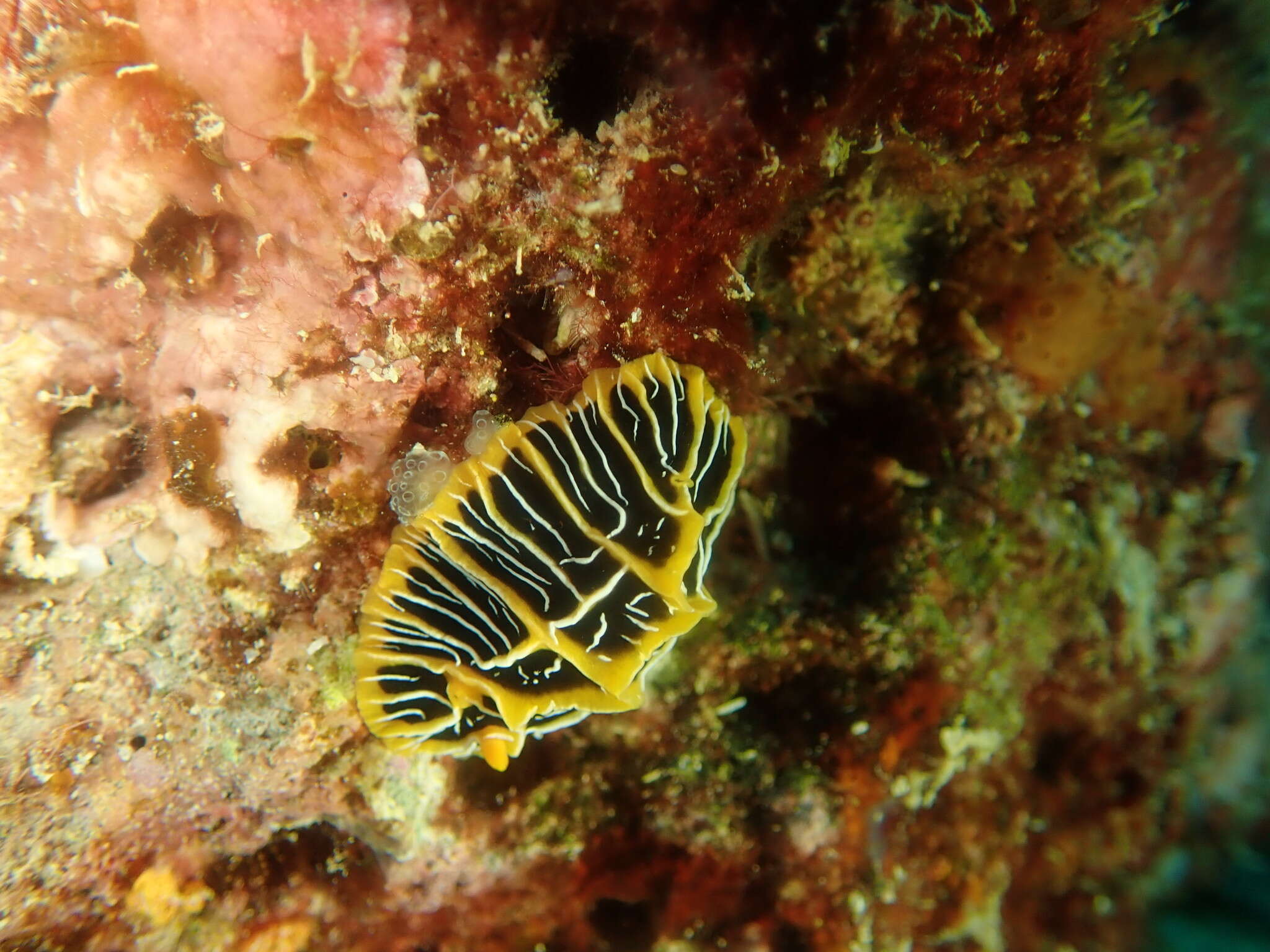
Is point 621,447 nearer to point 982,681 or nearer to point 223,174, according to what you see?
point 223,174

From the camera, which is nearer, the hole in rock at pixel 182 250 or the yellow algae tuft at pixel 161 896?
the hole in rock at pixel 182 250

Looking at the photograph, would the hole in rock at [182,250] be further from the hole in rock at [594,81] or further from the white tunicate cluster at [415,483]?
the hole in rock at [594,81]

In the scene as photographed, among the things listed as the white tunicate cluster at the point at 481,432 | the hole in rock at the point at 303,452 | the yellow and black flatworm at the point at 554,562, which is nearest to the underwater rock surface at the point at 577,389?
the hole in rock at the point at 303,452

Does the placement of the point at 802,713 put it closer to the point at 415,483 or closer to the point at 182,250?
the point at 415,483

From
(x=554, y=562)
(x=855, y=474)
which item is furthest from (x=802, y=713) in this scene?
(x=554, y=562)

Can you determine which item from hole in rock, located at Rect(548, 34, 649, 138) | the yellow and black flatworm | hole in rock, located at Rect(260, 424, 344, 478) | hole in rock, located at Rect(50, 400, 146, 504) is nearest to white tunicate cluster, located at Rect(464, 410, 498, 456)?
the yellow and black flatworm

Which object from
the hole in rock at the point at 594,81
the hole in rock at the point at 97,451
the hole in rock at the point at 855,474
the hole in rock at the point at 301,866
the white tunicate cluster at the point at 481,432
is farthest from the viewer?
the hole in rock at the point at 855,474

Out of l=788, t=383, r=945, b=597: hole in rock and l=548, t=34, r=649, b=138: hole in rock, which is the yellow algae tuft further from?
l=548, t=34, r=649, b=138: hole in rock

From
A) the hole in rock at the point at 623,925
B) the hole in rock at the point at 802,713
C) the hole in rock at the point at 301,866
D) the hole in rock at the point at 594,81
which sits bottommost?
the hole in rock at the point at 623,925
